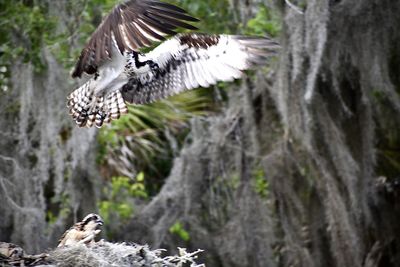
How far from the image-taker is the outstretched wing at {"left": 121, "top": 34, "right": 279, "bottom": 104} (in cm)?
695

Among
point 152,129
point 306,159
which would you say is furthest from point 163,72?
point 152,129

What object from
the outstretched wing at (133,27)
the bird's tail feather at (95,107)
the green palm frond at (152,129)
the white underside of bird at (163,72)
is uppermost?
the outstretched wing at (133,27)

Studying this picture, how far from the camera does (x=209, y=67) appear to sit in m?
7.25

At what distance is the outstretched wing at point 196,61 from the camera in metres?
6.95

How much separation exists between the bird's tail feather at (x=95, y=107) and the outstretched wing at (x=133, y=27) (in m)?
0.93

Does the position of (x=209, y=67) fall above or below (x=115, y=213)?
above

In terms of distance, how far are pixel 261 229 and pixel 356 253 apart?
2.43ft

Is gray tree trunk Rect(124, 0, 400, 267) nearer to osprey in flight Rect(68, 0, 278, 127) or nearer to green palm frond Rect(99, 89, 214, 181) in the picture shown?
osprey in flight Rect(68, 0, 278, 127)

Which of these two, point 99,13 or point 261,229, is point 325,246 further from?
point 99,13

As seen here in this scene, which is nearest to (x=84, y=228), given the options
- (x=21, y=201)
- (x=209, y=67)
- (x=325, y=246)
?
(x=209, y=67)

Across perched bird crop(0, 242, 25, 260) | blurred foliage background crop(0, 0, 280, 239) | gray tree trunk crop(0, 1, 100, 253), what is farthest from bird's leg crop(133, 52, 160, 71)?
perched bird crop(0, 242, 25, 260)

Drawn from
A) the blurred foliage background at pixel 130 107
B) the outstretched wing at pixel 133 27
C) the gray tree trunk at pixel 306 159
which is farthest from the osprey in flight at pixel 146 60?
the blurred foliage background at pixel 130 107

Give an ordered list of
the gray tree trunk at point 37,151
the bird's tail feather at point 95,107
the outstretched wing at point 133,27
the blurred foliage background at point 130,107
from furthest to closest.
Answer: the blurred foliage background at point 130,107
the gray tree trunk at point 37,151
the bird's tail feather at point 95,107
the outstretched wing at point 133,27

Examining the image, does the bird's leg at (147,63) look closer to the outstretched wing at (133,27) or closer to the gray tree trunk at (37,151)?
the outstretched wing at (133,27)
